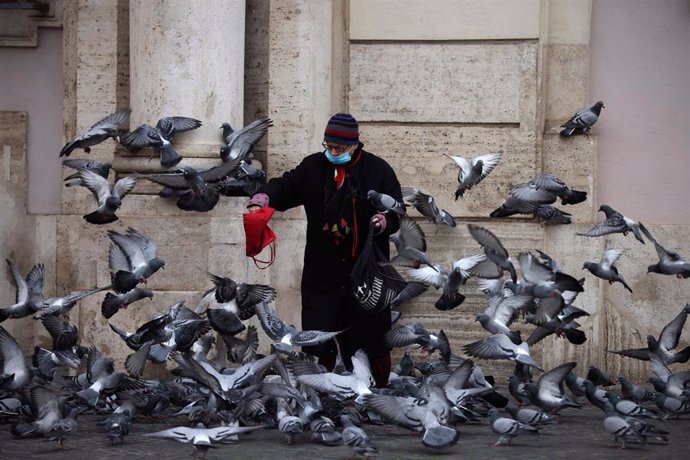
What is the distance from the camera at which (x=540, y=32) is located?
379 inches

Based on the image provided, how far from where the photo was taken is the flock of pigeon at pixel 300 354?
7.07 meters

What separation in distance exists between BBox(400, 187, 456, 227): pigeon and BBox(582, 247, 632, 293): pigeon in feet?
3.11

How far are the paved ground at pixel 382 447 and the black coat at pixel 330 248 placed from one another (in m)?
0.70

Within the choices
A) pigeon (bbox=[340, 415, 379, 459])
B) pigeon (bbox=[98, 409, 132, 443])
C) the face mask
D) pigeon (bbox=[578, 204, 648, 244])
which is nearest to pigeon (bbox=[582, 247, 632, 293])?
pigeon (bbox=[578, 204, 648, 244])

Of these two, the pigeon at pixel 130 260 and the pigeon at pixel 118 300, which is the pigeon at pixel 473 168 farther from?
the pigeon at pixel 118 300

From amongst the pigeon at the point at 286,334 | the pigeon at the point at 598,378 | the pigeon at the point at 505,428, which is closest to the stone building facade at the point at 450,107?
the pigeon at the point at 598,378

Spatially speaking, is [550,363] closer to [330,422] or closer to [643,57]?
[643,57]

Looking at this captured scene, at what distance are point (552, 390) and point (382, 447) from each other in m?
1.35

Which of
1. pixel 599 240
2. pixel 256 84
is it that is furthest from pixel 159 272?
pixel 599 240

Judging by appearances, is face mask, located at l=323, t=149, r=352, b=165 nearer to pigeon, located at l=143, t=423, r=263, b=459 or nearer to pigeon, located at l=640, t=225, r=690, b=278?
pigeon, located at l=143, t=423, r=263, b=459

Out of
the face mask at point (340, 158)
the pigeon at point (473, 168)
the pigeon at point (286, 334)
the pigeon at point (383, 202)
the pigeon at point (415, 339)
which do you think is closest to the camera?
the pigeon at point (286, 334)

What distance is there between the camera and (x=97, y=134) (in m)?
9.09

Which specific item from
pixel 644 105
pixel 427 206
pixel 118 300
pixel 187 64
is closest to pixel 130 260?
pixel 118 300

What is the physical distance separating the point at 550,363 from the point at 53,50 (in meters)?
4.35
